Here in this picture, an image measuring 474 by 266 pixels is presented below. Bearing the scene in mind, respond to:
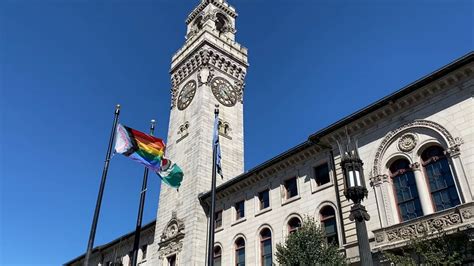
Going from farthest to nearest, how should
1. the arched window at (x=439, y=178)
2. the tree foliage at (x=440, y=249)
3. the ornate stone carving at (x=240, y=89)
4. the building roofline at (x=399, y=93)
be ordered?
the ornate stone carving at (x=240, y=89)
the building roofline at (x=399, y=93)
the arched window at (x=439, y=178)
the tree foliage at (x=440, y=249)

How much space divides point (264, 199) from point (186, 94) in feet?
61.9

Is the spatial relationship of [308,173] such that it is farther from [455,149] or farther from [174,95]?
[174,95]

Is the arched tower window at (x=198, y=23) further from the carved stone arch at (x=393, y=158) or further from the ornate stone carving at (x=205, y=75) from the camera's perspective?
the carved stone arch at (x=393, y=158)

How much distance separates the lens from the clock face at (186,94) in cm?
4375

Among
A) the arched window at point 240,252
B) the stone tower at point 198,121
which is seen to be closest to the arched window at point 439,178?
the arched window at point 240,252

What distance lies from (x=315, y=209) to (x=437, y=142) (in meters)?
8.40

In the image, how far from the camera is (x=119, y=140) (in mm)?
19906

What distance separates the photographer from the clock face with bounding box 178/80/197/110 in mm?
43750

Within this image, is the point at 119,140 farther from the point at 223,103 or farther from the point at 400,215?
the point at 223,103

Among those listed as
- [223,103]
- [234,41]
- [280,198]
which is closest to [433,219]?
[280,198]

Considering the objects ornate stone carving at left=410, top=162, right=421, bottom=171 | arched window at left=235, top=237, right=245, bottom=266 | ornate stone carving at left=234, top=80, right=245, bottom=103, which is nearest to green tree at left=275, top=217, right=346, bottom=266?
ornate stone carving at left=410, top=162, right=421, bottom=171

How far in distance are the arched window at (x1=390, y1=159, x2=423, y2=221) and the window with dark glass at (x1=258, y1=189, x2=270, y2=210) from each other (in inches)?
404

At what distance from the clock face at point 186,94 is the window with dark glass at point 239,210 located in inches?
603

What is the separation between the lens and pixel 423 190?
19984 millimetres
